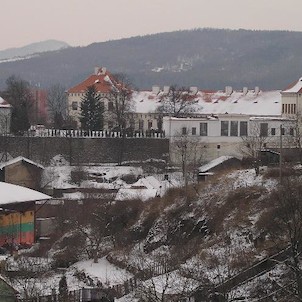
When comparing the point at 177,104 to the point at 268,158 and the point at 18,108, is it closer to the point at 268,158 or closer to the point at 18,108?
the point at 18,108

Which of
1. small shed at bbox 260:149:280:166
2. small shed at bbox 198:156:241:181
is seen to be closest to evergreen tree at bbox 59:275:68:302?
small shed at bbox 260:149:280:166

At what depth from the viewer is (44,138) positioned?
45562mm

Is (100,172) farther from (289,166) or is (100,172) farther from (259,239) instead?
(259,239)

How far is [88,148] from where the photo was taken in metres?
45.8

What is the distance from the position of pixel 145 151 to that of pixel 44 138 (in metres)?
5.12

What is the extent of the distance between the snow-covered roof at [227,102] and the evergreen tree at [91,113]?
8.55 m

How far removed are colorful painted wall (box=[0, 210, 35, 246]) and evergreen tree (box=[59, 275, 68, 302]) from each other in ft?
24.1

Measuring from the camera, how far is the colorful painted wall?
2645 centimetres

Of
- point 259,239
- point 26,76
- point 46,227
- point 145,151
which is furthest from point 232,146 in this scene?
point 26,76

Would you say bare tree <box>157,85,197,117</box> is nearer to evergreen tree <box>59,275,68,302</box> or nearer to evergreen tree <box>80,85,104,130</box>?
evergreen tree <box>80,85,104,130</box>

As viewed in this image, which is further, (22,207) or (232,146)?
(232,146)

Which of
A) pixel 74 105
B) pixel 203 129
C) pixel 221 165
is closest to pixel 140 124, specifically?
pixel 74 105

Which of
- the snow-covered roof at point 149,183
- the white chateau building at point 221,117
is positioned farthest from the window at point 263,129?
the snow-covered roof at point 149,183

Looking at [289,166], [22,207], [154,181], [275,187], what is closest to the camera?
[275,187]
